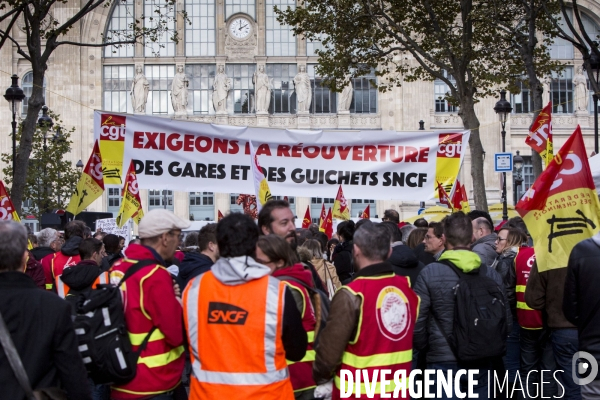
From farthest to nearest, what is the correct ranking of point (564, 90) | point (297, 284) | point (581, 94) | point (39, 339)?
point (564, 90)
point (581, 94)
point (297, 284)
point (39, 339)

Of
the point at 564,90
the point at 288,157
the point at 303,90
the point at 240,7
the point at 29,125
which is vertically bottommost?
the point at 288,157

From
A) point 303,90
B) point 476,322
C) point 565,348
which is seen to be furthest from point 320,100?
point 476,322

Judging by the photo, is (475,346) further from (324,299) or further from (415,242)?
(415,242)

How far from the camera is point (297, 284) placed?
190 inches

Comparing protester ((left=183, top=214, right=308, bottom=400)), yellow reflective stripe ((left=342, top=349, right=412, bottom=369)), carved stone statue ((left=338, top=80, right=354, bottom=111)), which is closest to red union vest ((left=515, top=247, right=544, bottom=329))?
yellow reflective stripe ((left=342, top=349, right=412, bottom=369))

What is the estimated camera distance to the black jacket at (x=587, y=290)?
16.3ft

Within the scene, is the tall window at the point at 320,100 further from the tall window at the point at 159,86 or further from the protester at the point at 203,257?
the protester at the point at 203,257

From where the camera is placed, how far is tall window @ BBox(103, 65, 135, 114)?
167ft

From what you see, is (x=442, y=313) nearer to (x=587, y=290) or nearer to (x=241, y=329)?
(x=587, y=290)

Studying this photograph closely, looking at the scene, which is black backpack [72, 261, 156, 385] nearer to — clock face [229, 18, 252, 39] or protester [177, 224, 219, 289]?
protester [177, 224, 219, 289]

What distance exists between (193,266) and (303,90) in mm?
43808

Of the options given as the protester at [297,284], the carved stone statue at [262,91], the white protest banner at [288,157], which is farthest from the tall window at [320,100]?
the protester at [297,284]

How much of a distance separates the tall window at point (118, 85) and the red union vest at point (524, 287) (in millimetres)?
45119

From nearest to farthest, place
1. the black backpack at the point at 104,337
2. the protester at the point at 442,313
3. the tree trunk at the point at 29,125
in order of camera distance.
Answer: the black backpack at the point at 104,337 → the protester at the point at 442,313 → the tree trunk at the point at 29,125
